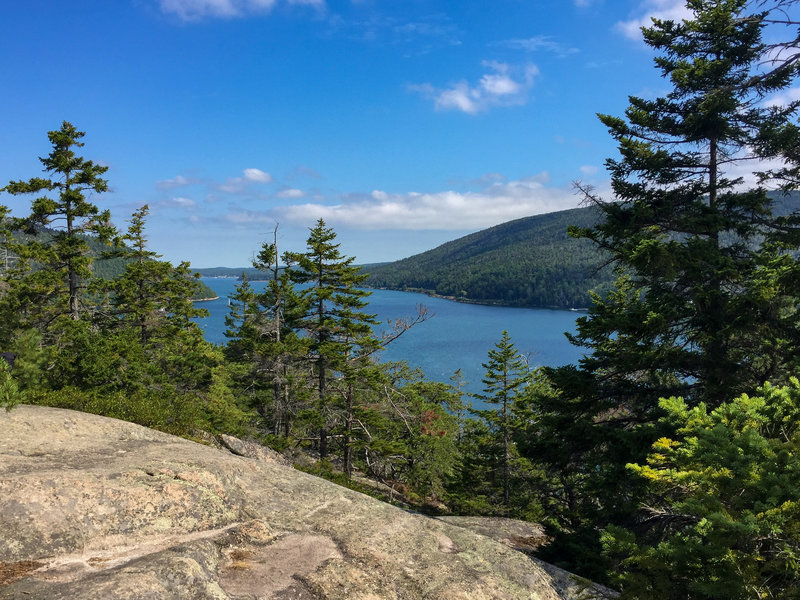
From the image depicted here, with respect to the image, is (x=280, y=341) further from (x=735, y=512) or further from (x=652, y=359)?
(x=735, y=512)

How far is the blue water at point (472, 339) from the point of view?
72.4 m

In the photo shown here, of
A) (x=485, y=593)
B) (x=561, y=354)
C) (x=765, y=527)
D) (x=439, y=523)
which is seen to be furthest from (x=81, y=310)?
(x=561, y=354)

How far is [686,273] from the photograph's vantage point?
432 inches

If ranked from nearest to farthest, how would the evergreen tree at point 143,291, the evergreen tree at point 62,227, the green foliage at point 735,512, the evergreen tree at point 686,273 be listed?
the green foliage at point 735,512
the evergreen tree at point 686,273
the evergreen tree at point 62,227
the evergreen tree at point 143,291

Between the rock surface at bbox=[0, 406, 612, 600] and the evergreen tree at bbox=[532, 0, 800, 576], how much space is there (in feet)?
18.5

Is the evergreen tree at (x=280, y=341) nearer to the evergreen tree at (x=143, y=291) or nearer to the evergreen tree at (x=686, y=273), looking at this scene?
the evergreen tree at (x=143, y=291)

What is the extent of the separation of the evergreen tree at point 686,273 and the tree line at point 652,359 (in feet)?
0.18

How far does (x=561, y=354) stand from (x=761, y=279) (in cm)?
7323

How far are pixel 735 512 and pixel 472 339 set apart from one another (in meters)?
98.9

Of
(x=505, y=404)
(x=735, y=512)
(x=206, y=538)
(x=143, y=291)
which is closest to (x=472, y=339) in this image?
(x=505, y=404)

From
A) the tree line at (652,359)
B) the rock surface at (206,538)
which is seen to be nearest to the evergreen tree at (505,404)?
the tree line at (652,359)

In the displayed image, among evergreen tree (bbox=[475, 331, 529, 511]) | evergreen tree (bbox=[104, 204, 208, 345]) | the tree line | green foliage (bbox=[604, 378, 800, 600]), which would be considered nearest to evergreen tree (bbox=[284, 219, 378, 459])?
the tree line

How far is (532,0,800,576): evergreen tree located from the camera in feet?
33.6

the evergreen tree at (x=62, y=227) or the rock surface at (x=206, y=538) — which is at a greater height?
the evergreen tree at (x=62, y=227)
